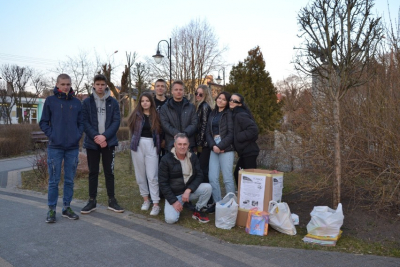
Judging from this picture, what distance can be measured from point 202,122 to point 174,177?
1.15 meters

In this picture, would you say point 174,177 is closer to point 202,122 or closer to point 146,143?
point 146,143

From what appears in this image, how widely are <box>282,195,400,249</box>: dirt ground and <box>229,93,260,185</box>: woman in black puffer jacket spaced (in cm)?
110

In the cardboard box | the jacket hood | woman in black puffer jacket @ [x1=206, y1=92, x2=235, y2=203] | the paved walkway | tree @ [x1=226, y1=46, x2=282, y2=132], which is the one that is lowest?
the paved walkway

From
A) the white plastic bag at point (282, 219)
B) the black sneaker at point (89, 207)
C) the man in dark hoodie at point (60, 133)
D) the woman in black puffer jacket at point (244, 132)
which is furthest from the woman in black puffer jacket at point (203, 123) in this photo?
the man in dark hoodie at point (60, 133)

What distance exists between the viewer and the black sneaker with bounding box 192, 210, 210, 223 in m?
5.12

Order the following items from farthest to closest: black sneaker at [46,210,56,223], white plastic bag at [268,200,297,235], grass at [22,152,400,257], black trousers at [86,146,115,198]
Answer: black trousers at [86,146,115,198] → black sneaker at [46,210,56,223] → white plastic bag at [268,200,297,235] → grass at [22,152,400,257]

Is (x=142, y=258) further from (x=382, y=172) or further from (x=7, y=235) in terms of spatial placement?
(x=382, y=172)

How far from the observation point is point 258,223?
15.1 feet

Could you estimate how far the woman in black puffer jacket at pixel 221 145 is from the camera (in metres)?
5.48

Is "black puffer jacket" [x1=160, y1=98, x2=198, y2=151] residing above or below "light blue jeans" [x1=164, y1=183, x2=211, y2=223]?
above

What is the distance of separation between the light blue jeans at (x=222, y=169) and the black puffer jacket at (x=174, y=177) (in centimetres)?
35

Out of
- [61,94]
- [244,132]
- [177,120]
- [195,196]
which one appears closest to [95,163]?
[61,94]

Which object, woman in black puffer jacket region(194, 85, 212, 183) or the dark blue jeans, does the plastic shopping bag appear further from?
the dark blue jeans

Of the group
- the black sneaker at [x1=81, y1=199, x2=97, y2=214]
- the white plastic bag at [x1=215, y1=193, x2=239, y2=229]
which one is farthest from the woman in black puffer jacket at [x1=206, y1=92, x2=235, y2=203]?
the black sneaker at [x1=81, y1=199, x2=97, y2=214]
